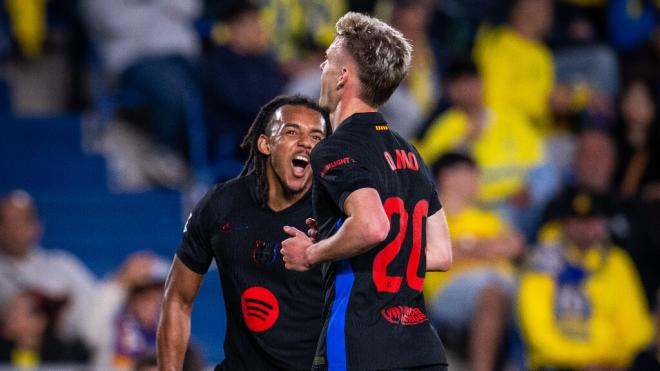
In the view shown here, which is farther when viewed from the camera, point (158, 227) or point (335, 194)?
point (158, 227)

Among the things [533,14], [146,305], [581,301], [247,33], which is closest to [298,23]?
[247,33]

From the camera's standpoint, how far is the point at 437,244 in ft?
11.6

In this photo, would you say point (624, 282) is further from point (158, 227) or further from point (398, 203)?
point (398, 203)

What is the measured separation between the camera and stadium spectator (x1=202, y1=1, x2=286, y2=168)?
25.1 ft

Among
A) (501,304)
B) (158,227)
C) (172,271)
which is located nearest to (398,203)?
(172,271)

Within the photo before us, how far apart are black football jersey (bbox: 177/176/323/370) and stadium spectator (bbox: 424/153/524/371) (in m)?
3.01

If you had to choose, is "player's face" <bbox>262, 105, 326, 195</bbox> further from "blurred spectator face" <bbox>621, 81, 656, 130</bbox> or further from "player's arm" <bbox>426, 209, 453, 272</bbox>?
"blurred spectator face" <bbox>621, 81, 656, 130</bbox>

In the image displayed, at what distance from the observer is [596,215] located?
7.07m

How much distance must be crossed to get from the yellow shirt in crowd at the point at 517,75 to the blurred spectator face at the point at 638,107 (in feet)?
1.95

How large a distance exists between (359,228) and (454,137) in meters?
4.61

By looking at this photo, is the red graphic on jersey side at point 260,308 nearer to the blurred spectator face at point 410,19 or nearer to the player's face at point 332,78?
the player's face at point 332,78

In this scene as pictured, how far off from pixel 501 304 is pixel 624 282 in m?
0.85

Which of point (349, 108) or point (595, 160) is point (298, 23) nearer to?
point (595, 160)

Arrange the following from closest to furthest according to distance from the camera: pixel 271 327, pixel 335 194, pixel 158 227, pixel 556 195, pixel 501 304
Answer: pixel 335 194, pixel 271 327, pixel 501 304, pixel 556 195, pixel 158 227
